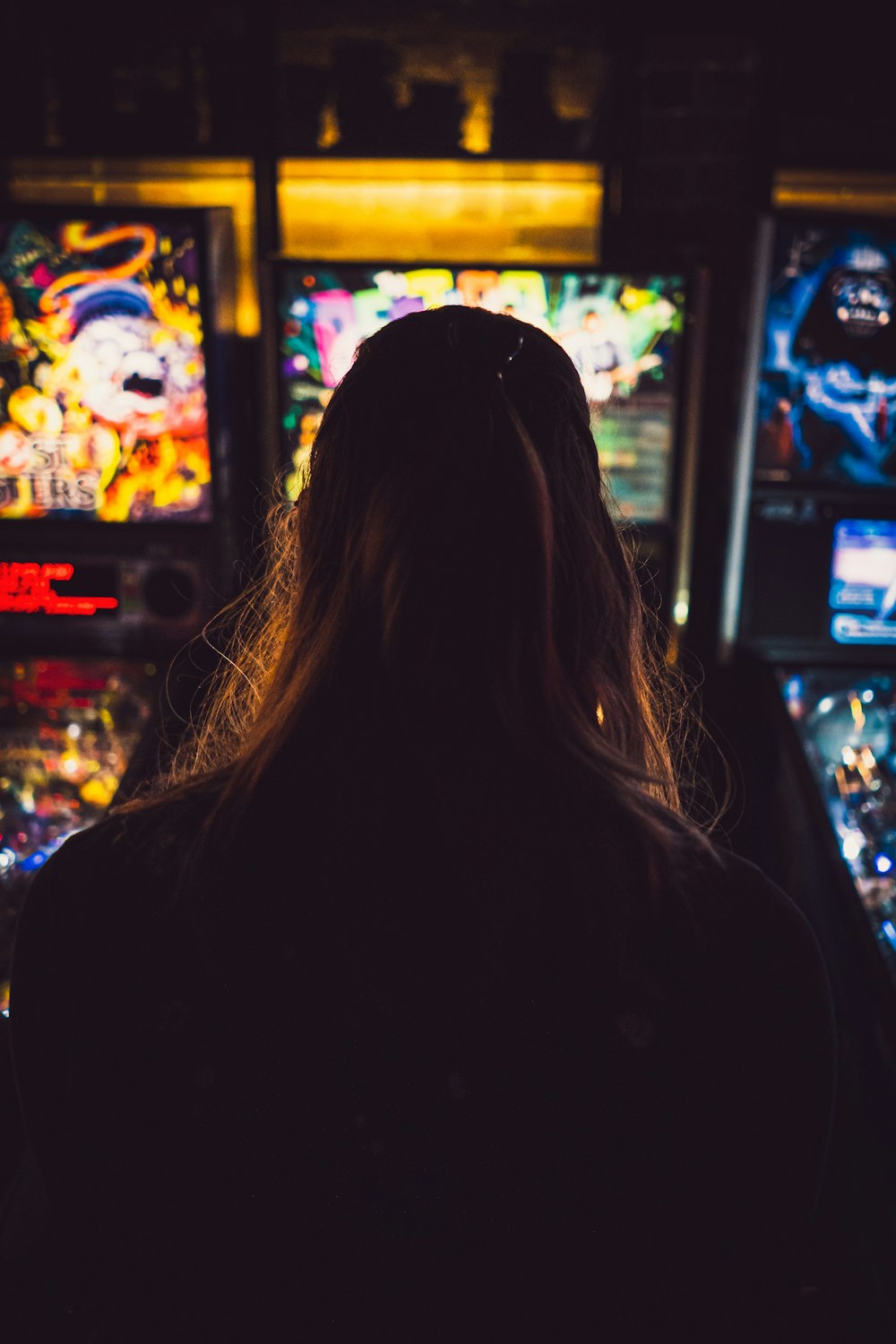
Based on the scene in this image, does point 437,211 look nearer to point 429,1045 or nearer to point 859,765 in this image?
point 859,765

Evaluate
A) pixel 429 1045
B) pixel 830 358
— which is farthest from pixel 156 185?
pixel 429 1045

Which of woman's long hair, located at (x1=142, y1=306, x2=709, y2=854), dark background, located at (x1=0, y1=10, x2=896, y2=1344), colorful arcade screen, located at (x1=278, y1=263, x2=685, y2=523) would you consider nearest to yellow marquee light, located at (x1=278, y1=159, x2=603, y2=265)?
dark background, located at (x1=0, y1=10, x2=896, y2=1344)

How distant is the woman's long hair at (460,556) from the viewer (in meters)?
0.70

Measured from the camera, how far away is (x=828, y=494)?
80.4 inches

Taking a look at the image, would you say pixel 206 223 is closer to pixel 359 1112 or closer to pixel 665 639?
pixel 665 639

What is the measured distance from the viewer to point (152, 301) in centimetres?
196

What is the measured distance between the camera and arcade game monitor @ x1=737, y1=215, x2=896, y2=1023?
6.36 feet

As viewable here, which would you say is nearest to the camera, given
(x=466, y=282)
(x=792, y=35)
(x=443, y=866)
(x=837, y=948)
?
(x=443, y=866)

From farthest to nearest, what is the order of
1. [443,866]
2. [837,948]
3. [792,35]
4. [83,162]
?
[83,162]
[792,35]
[837,948]
[443,866]

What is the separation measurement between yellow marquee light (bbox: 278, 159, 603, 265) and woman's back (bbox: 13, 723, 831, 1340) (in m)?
1.83

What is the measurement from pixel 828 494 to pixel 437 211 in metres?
1.06

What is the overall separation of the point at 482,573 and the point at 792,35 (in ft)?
6.51

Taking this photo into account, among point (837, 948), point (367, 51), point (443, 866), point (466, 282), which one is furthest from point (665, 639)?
point (443, 866)

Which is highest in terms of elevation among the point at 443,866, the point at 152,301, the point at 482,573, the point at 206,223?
the point at 206,223
